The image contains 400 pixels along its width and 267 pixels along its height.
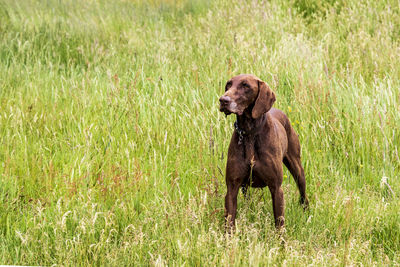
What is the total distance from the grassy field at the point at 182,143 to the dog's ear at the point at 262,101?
26.5 inches

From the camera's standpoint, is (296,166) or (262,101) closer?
Result: (262,101)

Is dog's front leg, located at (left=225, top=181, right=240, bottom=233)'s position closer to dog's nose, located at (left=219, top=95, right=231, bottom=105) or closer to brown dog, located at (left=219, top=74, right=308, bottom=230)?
brown dog, located at (left=219, top=74, right=308, bottom=230)

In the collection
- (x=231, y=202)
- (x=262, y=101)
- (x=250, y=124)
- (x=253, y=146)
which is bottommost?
(x=231, y=202)

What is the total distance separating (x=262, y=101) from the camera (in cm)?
314

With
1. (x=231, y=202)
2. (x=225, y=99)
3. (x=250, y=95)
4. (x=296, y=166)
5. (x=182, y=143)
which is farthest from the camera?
(x=182, y=143)

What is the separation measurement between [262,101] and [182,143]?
1.33 meters

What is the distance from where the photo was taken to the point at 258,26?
6754 millimetres

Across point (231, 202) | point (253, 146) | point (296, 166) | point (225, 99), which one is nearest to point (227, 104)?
point (225, 99)

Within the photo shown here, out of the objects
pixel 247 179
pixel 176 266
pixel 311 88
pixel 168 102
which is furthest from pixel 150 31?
pixel 176 266

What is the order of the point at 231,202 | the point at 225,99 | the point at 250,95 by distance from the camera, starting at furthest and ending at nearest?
1. the point at 231,202
2. the point at 250,95
3. the point at 225,99

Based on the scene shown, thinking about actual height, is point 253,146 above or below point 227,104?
below

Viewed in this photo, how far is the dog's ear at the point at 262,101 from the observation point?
3.11 metres

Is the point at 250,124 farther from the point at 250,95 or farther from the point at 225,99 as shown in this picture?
the point at 225,99

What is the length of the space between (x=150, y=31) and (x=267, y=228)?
449 cm
